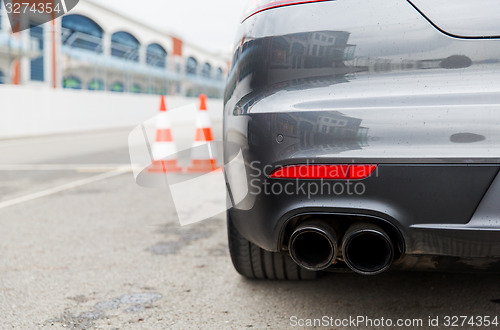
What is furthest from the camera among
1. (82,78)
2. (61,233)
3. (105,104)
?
(82,78)

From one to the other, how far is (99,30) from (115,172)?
106 feet

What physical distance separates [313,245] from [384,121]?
50cm

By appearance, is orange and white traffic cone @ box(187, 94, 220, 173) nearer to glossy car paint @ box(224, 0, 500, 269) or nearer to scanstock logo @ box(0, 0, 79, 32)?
glossy car paint @ box(224, 0, 500, 269)

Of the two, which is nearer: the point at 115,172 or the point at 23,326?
the point at 23,326

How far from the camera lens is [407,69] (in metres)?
1.74

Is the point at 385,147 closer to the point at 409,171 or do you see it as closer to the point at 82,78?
the point at 409,171

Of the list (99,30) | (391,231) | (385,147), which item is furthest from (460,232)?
(99,30)

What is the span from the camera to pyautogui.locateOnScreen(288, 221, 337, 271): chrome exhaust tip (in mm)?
1723

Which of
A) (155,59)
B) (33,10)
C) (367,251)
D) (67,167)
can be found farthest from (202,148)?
(33,10)

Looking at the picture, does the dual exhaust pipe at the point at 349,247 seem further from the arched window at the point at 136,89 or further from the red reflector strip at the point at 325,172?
the arched window at the point at 136,89

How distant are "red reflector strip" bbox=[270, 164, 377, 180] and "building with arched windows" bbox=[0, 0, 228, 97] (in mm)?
9265

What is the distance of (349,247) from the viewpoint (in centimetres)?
172

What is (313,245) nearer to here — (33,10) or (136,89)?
(136,89)

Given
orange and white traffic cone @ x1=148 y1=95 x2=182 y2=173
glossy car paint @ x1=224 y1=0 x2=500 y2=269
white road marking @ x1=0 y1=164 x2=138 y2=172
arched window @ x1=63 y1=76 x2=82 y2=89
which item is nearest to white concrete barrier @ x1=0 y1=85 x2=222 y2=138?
arched window @ x1=63 y1=76 x2=82 y2=89
